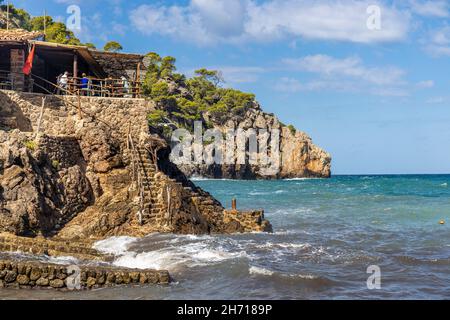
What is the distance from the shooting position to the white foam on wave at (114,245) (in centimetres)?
1627

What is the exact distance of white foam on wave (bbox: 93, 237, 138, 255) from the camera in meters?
16.3

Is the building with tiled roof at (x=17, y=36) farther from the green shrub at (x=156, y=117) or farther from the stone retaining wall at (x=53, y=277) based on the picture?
the green shrub at (x=156, y=117)

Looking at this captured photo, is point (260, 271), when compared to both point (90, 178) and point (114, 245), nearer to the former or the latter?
point (114, 245)

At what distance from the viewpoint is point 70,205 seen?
19844mm

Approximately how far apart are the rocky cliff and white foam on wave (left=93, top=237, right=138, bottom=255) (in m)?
0.86

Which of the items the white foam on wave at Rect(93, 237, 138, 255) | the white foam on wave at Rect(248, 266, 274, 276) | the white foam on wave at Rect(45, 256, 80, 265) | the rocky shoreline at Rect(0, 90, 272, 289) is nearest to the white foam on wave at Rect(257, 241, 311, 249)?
the rocky shoreline at Rect(0, 90, 272, 289)

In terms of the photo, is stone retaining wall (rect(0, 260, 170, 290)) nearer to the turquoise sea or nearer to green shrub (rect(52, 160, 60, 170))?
the turquoise sea

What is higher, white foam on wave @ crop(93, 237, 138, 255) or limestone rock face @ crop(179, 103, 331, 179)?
limestone rock face @ crop(179, 103, 331, 179)

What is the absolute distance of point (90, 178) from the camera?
21.1 meters

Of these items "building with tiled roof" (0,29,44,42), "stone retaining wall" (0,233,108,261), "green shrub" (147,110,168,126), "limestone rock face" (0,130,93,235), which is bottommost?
"stone retaining wall" (0,233,108,261)

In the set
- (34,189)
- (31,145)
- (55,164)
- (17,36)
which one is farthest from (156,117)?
(34,189)

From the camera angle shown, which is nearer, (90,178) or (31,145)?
(31,145)

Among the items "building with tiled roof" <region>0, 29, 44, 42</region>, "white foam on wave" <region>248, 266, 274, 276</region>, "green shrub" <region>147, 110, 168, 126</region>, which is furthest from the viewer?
"green shrub" <region>147, 110, 168, 126</region>

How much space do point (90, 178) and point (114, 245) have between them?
14.9 ft
